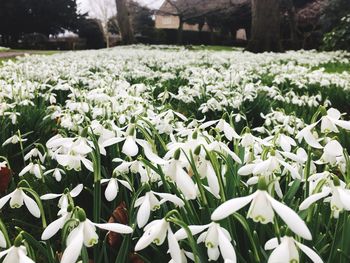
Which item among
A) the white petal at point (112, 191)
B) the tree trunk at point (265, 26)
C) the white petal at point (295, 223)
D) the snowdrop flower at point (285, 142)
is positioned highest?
the tree trunk at point (265, 26)

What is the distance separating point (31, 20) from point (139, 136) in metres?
37.7

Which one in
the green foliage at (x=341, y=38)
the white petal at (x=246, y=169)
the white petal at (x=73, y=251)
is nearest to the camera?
the white petal at (x=73, y=251)

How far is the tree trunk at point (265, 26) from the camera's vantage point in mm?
14945

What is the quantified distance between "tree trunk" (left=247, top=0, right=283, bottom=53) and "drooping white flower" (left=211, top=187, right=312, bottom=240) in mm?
14789

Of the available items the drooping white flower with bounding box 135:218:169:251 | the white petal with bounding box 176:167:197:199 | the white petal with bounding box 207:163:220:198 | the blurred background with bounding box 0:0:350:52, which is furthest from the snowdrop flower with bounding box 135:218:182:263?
the blurred background with bounding box 0:0:350:52

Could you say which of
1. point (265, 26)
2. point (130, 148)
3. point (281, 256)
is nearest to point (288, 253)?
point (281, 256)

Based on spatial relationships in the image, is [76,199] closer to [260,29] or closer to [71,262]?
[71,262]

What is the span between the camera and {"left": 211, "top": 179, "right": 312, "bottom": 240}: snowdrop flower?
0.79m

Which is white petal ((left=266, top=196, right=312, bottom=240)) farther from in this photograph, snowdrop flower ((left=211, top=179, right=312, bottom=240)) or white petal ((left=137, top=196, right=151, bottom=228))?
white petal ((left=137, top=196, right=151, bottom=228))

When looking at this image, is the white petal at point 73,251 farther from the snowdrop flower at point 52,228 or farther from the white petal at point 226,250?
the white petal at point 226,250

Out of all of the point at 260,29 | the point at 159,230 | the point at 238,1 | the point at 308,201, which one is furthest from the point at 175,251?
the point at 238,1

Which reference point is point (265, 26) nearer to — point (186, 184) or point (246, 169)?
point (246, 169)

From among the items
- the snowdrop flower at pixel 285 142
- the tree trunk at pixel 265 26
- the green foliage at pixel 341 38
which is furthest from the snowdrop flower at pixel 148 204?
the green foliage at pixel 341 38

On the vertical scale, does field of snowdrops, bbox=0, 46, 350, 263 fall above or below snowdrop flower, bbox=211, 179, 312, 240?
below
